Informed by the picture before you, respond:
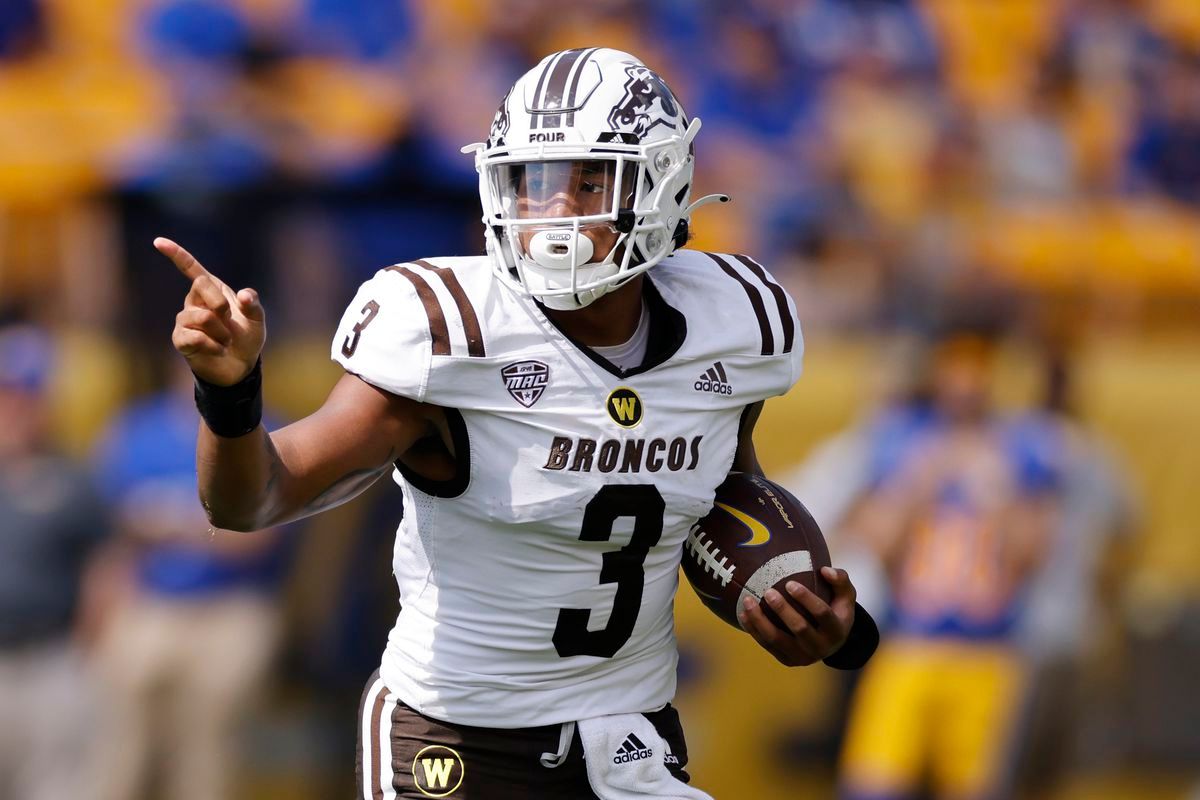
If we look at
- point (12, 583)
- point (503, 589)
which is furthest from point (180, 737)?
point (503, 589)

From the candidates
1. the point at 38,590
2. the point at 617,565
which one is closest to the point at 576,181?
the point at 617,565

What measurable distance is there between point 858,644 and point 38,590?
3.80 m

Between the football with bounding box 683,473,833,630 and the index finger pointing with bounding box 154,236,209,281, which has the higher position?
the index finger pointing with bounding box 154,236,209,281

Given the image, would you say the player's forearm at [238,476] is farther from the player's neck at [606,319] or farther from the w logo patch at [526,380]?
the player's neck at [606,319]

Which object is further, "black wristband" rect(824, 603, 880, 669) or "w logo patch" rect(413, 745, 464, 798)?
"black wristband" rect(824, 603, 880, 669)

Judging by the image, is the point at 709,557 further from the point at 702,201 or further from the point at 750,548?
the point at 702,201

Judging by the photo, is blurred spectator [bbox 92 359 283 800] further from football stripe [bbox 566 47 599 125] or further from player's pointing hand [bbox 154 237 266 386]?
player's pointing hand [bbox 154 237 266 386]

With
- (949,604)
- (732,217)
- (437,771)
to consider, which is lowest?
(949,604)

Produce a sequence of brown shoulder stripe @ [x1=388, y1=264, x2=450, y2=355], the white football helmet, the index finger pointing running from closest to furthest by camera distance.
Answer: the index finger pointing, brown shoulder stripe @ [x1=388, y1=264, x2=450, y2=355], the white football helmet

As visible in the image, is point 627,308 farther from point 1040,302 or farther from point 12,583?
point 1040,302

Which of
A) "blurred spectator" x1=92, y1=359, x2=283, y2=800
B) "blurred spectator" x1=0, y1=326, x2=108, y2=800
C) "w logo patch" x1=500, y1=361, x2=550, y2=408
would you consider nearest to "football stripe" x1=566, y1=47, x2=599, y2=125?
"w logo patch" x1=500, y1=361, x2=550, y2=408

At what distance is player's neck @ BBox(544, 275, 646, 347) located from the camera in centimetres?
293

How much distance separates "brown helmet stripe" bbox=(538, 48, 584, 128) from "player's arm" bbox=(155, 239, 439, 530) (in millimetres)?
526

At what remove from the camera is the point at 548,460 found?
2805mm
